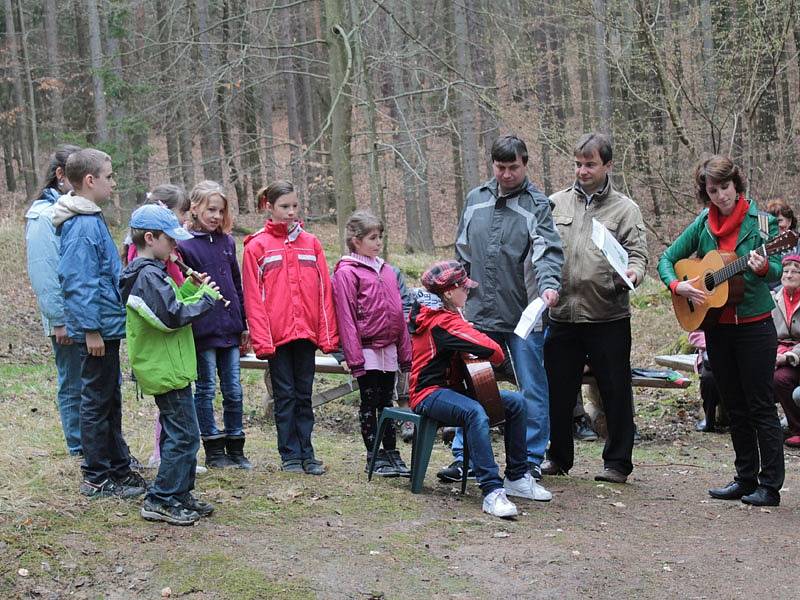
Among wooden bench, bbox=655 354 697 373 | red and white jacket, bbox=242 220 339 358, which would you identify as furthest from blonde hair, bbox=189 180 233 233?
wooden bench, bbox=655 354 697 373

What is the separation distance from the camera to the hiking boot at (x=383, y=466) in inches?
232

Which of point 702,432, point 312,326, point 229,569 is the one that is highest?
point 312,326

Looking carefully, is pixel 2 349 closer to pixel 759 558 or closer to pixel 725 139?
pixel 759 558

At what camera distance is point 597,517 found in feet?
17.6

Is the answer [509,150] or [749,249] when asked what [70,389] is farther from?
[749,249]

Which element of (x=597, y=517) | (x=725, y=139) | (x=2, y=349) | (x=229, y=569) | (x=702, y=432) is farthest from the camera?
(x=725, y=139)

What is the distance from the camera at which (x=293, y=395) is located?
19.3ft

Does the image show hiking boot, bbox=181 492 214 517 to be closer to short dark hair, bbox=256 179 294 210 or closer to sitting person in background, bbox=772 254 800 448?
short dark hair, bbox=256 179 294 210

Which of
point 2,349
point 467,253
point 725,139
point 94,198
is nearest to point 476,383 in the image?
point 467,253

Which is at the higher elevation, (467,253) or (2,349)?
(467,253)

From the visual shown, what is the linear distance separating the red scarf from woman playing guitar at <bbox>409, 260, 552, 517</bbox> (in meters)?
1.54

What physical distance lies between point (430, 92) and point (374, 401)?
26.0 feet

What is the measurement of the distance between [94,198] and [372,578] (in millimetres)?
2526

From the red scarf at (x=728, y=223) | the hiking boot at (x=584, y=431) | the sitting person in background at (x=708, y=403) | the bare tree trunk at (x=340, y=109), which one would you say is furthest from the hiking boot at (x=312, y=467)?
the bare tree trunk at (x=340, y=109)
